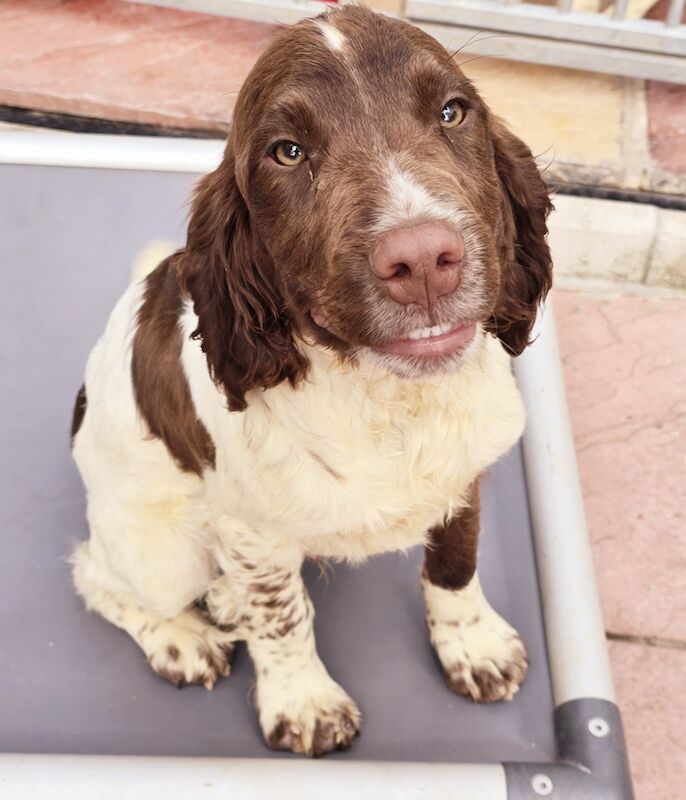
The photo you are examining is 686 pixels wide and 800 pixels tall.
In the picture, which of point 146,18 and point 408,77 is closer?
point 408,77

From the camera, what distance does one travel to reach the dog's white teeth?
1.91 meters

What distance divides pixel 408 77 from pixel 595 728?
1647 mm

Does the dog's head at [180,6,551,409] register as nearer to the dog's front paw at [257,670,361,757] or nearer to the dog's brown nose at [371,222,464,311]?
the dog's brown nose at [371,222,464,311]

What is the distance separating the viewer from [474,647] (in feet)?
9.32

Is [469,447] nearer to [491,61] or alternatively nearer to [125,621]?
[125,621]

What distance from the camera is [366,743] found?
2.79 m

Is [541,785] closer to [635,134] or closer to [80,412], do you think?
[80,412]

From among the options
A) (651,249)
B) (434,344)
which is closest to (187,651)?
(434,344)

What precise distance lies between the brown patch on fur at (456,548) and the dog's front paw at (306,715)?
1.35ft

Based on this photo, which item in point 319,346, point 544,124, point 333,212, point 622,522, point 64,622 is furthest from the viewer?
point 544,124

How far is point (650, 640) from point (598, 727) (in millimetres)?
747

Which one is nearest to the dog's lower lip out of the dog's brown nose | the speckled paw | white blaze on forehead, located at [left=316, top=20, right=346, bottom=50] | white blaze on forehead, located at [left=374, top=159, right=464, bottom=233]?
the dog's brown nose

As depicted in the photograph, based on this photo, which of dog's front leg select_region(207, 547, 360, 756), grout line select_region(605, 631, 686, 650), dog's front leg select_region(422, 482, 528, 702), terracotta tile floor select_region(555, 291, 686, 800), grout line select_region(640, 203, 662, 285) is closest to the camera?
dog's front leg select_region(207, 547, 360, 756)

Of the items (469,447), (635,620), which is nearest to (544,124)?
(635,620)
